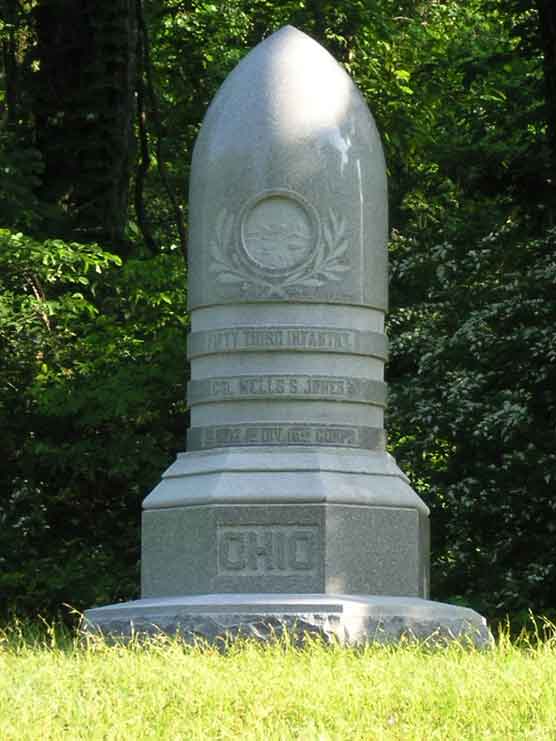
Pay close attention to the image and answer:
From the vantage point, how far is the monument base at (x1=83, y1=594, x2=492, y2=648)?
10.2 metres

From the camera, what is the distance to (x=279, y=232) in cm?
1165

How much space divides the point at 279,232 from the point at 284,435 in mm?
1316

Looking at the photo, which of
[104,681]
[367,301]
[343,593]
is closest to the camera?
[104,681]

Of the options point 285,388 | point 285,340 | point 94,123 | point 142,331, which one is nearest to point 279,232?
point 285,340

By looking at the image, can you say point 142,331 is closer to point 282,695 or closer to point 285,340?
→ point 285,340

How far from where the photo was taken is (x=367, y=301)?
11.8 m

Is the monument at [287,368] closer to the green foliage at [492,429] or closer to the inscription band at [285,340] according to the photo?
the inscription band at [285,340]

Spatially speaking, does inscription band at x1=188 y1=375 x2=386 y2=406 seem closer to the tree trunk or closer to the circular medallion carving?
the circular medallion carving

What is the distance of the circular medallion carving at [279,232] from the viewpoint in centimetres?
1164

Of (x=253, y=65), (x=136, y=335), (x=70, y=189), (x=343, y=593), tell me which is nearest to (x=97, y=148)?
(x=70, y=189)

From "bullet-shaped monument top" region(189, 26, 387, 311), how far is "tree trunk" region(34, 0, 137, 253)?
21.3 feet

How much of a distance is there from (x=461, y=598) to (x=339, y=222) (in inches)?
183

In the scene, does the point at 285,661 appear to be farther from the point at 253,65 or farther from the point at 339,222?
the point at 253,65

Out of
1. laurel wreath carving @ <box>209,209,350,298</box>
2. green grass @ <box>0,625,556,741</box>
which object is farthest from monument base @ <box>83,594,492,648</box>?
laurel wreath carving @ <box>209,209,350,298</box>
